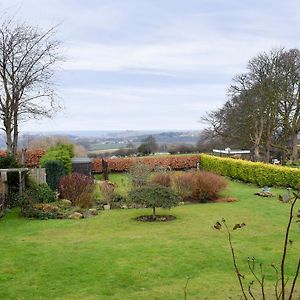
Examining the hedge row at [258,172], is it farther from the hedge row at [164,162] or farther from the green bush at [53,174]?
the green bush at [53,174]

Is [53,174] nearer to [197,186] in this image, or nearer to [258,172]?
[197,186]

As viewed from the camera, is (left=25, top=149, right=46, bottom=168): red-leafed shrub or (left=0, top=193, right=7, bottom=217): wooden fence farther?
(left=25, top=149, right=46, bottom=168): red-leafed shrub

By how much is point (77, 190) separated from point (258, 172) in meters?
11.9

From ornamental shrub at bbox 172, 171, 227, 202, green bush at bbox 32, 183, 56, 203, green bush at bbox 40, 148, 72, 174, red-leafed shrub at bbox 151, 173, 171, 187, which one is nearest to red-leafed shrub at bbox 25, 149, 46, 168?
green bush at bbox 40, 148, 72, 174

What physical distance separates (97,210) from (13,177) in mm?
4012

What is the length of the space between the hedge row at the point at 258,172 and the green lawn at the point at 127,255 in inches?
319

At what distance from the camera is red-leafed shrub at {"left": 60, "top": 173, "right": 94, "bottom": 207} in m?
17.5

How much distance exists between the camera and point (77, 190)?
58.4ft

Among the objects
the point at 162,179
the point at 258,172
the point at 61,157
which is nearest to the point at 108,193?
the point at 162,179

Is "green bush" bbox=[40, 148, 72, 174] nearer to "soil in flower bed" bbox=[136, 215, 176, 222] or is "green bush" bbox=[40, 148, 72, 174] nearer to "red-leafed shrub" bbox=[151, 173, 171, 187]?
"red-leafed shrub" bbox=[151, 173, 171, 187]

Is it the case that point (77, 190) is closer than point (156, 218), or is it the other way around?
point (156, 218)

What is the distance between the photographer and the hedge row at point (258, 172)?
22.7 metres

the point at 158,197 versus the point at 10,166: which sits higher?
the point at 10,166

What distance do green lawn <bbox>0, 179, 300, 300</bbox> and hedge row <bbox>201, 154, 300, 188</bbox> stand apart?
26.6 feet
